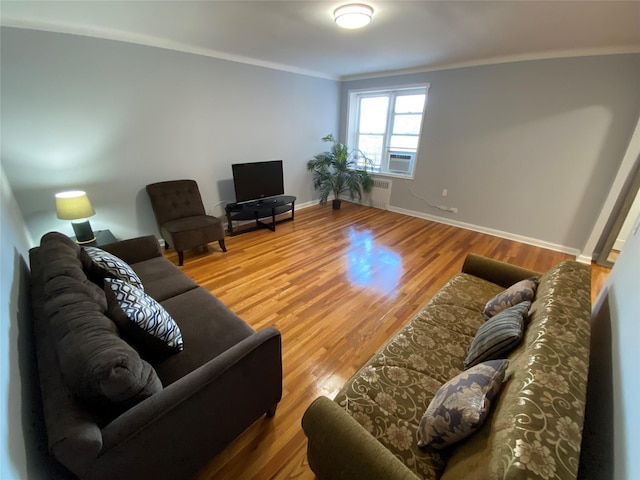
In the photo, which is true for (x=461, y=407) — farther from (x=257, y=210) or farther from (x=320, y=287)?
(x=257, y=210)

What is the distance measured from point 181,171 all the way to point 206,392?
3.11 meters

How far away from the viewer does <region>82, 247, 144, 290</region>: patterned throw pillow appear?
1470mm

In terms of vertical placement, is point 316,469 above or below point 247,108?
below

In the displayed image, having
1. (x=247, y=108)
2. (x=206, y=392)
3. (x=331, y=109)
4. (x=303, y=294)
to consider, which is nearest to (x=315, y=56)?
(x=247, y=108)

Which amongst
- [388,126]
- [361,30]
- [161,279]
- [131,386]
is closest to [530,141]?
[388,126]

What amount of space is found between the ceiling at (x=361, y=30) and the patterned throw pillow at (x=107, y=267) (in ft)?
6.34

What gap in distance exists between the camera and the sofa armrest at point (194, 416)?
82 cm

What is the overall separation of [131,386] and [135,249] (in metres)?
1.63

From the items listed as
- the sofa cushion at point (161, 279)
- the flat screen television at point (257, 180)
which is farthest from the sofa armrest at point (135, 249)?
the flat screen television at point (257, 180)

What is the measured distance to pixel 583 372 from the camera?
0.85 m

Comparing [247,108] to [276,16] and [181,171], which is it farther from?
[276,16]

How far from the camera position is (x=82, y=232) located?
2.43 m

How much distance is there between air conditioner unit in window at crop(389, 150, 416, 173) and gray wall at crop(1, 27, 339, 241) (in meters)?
2.12

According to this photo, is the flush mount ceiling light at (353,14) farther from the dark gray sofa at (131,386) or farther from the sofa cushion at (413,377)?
the dark gray sofa at (131,386)
